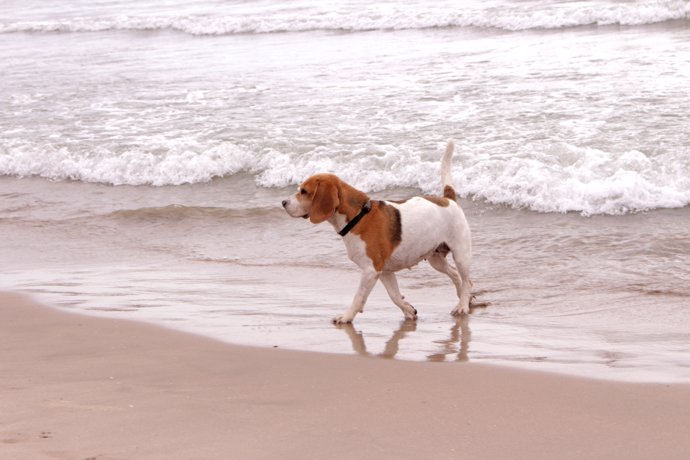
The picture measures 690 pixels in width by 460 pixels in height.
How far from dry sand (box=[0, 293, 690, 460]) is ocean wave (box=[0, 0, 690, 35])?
1700 cm

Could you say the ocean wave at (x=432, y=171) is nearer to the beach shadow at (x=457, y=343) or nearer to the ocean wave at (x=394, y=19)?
the beach shadow at (x=457, y=343)

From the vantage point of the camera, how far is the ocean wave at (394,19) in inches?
842

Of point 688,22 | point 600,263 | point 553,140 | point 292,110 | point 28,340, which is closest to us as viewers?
point 28,340

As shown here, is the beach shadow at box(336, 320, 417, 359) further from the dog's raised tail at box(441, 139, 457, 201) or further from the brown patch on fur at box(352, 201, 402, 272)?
the dog's raised tail at box(441, 139, 457, 201)

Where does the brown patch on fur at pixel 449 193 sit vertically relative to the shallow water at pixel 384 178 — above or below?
above

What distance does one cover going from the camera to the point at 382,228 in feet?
23.0

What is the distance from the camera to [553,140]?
39.4ft

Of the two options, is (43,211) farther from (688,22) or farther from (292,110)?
(688,22)

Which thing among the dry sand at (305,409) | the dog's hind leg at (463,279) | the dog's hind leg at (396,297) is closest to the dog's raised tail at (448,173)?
the dog's hind leg at (463,279)

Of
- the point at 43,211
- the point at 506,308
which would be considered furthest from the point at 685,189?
the point at 43,211

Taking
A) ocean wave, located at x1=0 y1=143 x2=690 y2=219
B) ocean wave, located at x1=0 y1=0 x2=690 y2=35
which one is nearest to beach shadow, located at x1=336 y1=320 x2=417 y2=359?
ocean wave, located at x1=0 y1=143 x2=690 y2=219

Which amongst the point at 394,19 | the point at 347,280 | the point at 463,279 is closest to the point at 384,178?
the point at 347,280

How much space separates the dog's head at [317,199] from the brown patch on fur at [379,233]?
260 mm

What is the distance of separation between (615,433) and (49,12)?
34.4 meters
